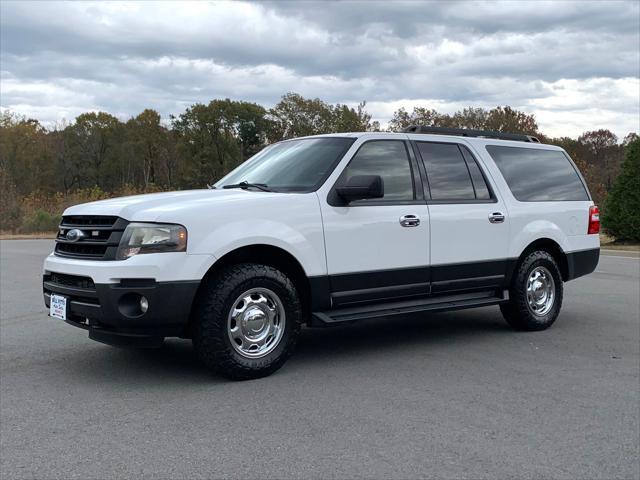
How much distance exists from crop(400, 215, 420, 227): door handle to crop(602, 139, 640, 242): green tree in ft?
53.8

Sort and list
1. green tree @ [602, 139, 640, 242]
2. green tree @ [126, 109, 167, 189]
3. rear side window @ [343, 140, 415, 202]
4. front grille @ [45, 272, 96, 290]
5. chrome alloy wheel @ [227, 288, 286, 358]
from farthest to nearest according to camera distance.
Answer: green tree @ [126, 109, 167, 189]
green tree @ [602, 139, 640, 242]
rear side window @ [343, 140, 415, 202]
chrome alloy wheel @ [227, 288, 286, 358]
front grille @ [45, 272, 96, 290]

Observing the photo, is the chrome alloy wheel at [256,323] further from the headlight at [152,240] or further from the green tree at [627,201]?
the green tree at [627,201]

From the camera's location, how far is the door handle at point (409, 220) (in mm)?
6117

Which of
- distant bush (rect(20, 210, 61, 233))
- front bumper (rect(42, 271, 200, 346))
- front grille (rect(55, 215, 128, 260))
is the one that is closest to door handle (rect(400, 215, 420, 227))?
front bumper (rect(42, 271, 200, 346))

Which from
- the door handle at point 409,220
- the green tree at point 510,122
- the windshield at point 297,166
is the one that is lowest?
the door handle at point 409,220

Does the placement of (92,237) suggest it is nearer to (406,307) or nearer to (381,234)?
(381,234)

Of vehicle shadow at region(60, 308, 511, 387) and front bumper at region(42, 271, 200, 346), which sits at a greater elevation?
front bumper at region(42, 271, 200, 346)

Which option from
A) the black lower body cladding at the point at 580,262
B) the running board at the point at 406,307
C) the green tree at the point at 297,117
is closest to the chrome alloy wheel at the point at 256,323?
the running board at the point at 406,307

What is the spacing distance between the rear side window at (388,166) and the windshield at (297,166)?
0.57 ft

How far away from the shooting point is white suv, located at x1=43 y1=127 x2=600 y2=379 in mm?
4977

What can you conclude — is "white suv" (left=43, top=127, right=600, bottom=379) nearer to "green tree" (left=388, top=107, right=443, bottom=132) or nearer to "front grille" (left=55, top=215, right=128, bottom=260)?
"front grille" (left=55, top=215, right=128, bottom=260)

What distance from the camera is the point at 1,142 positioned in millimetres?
62500

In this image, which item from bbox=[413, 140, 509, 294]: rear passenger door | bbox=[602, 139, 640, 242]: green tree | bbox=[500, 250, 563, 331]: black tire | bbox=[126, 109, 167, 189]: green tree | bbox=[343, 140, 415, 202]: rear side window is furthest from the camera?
bbox=[126, 109, 167, 189]: green tree

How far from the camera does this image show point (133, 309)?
492 cm
